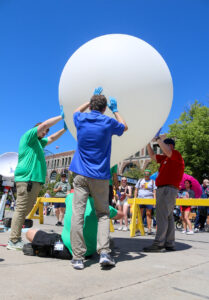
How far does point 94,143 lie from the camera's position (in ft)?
8.64

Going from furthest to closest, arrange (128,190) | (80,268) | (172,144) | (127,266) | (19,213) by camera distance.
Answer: (128,190)
(172,144)
(19,213)
(127,266)
(80,268)

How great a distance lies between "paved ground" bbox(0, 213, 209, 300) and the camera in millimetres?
1740

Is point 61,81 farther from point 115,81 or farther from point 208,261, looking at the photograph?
point 208,261

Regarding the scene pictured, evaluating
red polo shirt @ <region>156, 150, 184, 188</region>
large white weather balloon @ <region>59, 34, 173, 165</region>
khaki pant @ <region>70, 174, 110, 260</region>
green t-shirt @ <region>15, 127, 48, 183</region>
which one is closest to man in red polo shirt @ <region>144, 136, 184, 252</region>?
red polo shirt @ <region>156, 150, 184, 188</region>

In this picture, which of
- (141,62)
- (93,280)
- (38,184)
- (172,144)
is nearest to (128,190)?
(172,144)

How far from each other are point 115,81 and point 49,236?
6.20ft

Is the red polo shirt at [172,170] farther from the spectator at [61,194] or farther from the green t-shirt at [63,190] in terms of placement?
the green t-shirt at [63,190]

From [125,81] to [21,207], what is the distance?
2.05 m

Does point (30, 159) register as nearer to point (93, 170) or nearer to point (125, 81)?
point (93, 170)

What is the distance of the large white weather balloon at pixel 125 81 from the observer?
9.84 ft

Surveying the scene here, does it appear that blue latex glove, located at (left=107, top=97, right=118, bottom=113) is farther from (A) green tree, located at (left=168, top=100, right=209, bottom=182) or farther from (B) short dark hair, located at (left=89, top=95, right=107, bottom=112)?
(A) green tree, located at (left=168, top=100, right=209, bottom=182)

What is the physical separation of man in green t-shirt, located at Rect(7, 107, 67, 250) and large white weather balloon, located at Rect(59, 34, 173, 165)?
1.57ft

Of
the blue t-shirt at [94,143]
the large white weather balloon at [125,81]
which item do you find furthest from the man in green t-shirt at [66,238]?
the large white weather balloon at [125,81]

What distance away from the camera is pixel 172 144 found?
392 centimetres
